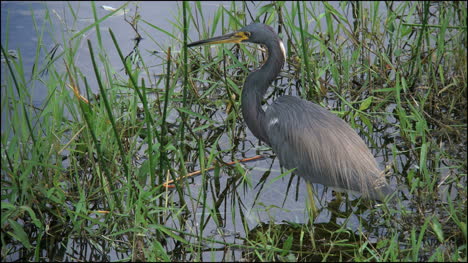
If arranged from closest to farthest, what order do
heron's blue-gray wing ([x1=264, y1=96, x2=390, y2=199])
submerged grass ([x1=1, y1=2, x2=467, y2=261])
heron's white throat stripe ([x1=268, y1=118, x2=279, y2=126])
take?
submerged grass ([x1=1, y1=2, x2=467, y2=261]) < heron's blue-gray wing ([x1=264, y1=96, x2=390, y2=199]) < heron's white throat stripe ([x1=268, y1=118, x2=279, y2=126])

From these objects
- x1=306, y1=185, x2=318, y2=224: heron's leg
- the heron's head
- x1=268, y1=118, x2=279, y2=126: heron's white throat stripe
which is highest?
the heron's head

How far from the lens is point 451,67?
4.32 metres

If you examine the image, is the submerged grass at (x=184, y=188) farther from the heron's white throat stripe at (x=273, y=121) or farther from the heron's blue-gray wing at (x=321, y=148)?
the heron's white throat stripe at (x=273, y=121)

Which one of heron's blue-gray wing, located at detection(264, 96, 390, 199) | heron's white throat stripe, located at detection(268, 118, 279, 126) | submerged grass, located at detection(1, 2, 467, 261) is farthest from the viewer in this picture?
heron's white throat stripe, located at detection(268, 118, 279, 126)

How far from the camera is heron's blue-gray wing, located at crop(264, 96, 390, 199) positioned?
3.26m

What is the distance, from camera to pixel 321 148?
11.0ft

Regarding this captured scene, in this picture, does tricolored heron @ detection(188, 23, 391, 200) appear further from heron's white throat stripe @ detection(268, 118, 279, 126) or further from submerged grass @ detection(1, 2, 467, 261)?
submerged grass @ detection(1, 2, 467, 261)

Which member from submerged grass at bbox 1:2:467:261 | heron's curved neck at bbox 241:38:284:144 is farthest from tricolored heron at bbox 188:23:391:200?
submerged grass at bbox 1:2:467:261

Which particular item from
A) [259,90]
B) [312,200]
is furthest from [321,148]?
[259,90]

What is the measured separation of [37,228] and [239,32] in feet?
4.96

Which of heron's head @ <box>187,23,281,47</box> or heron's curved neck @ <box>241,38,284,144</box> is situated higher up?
heron's head @ <box>187,23,281,47</box>

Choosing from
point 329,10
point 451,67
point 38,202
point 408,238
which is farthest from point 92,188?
point 451,67

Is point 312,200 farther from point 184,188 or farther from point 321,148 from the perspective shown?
point 184,188

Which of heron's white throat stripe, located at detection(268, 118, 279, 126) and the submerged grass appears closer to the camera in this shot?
the submerged grass
